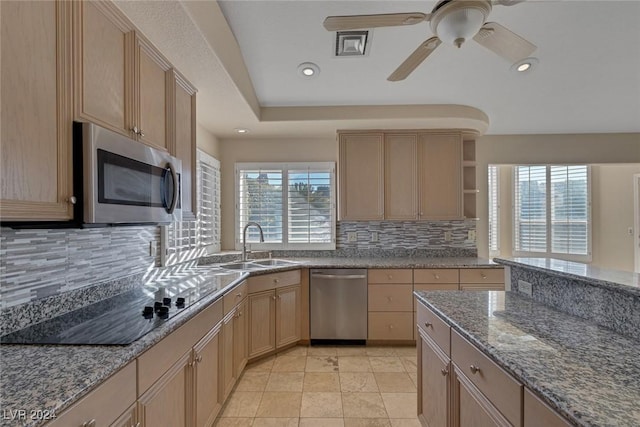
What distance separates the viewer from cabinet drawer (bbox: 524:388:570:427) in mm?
741

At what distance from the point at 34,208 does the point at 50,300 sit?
0.64 m

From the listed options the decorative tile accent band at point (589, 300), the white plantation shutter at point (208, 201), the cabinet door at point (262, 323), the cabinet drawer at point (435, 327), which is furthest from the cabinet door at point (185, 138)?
the decorative tile accent band at point (589, 300)

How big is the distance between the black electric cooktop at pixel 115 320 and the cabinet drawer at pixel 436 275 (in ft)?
6.56

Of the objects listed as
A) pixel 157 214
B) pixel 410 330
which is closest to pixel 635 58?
pixel 410 330

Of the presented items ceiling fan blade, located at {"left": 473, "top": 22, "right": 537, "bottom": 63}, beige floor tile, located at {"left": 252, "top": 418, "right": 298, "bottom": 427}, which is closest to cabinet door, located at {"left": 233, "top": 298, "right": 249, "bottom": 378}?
beige floor tile, located at {"left": 252, "top": 418, "right": 298, "bottom": 427}

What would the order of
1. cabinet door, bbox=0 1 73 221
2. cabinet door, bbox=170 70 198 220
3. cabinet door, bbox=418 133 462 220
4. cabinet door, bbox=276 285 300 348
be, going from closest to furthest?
cabinet door, bbox=0 1 73 221 < cabinet door, bbox=170 70 198 220 < cabinet door, bbox=276 285 300 348 < cabinet door, bbox=418 133 462 220

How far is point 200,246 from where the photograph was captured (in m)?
2.98

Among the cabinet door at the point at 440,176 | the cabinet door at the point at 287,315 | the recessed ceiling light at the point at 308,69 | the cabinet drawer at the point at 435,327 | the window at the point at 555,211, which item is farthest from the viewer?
the window at the point at 555,211

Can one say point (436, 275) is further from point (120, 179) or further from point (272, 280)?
point (120, 179)

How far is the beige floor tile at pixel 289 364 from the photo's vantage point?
258 centimetres

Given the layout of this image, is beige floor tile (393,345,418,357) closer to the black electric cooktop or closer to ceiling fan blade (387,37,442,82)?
the black electric cooktop

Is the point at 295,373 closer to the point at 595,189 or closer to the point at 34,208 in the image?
the point at 34,208

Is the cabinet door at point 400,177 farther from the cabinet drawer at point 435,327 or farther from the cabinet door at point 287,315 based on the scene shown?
the cabinet drawer at point 435,327

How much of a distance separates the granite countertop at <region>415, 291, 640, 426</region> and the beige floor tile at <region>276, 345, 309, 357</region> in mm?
1805
